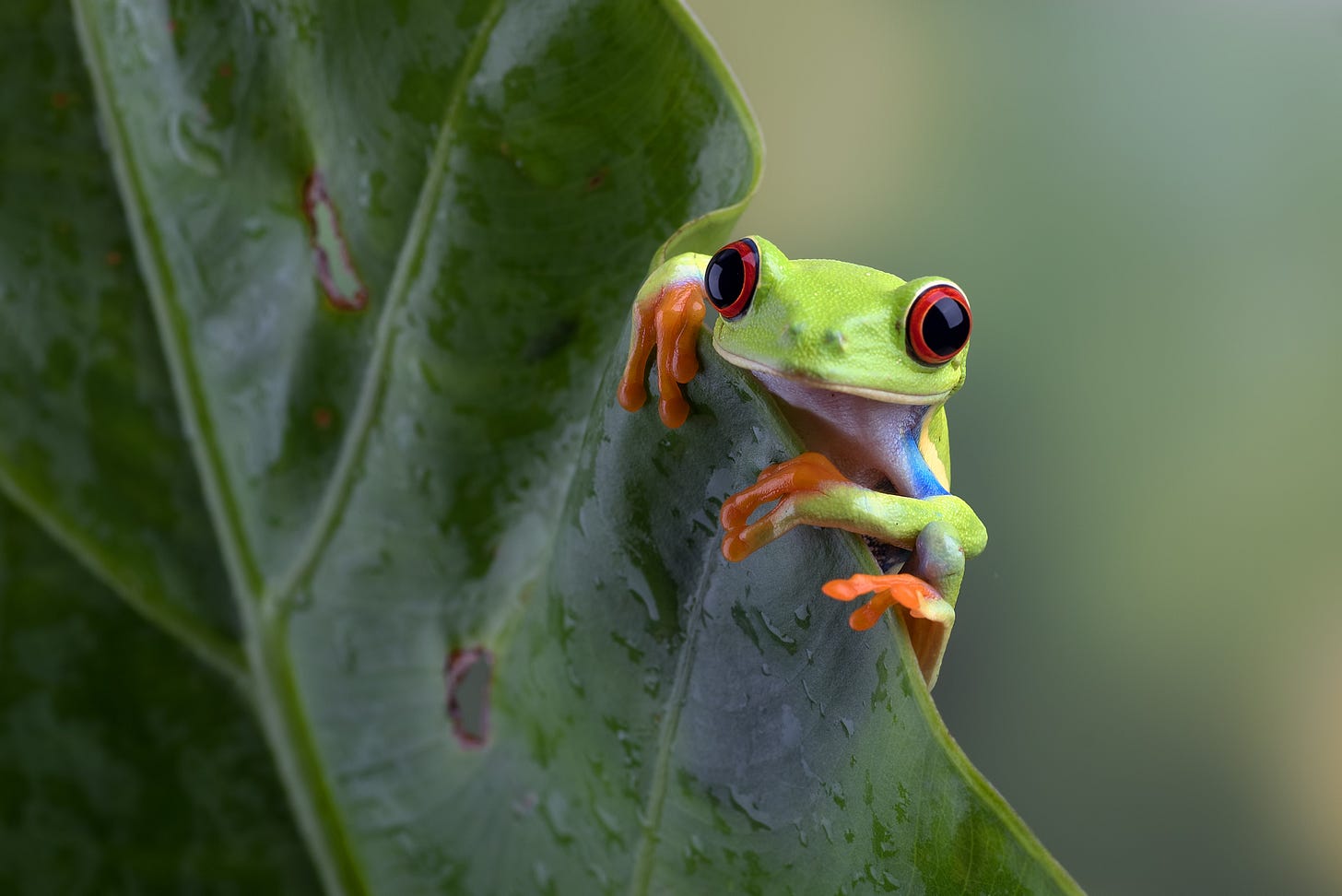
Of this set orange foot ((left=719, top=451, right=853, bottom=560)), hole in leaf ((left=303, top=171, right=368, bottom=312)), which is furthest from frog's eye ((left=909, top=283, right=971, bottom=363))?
hole in leaf ((left=303, top=171, right=368, bottom=312))

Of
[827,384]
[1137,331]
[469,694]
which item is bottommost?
[1137,331]

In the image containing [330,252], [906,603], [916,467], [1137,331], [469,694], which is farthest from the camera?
[1137,331]

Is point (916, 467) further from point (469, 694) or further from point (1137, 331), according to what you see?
point (1137, 331)

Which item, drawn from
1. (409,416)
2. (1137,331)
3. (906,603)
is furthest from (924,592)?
(1137,331)

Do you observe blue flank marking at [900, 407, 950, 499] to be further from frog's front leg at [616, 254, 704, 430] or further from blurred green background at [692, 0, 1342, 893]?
blurred green background at [692, 0, 1342, 893]

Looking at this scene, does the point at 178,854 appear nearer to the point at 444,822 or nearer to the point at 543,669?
the point at 444,822

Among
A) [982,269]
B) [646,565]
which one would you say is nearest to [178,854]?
[646,565]

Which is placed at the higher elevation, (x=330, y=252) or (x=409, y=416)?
(x=330, y=252)
